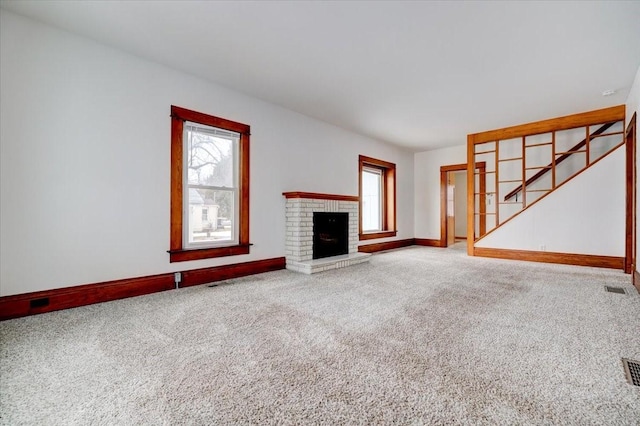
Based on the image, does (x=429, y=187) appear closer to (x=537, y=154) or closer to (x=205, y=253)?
(x=537, y=154)

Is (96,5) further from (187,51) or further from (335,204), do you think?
(335,204)

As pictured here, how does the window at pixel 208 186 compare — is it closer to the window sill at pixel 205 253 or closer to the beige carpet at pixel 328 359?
the window sill at pixel 205 253

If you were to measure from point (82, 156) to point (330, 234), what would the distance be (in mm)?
3615

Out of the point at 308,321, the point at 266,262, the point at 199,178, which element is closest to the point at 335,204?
the point at 266,262

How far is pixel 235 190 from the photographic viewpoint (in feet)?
13.5

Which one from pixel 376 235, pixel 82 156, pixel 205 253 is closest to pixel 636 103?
pixel 376 235

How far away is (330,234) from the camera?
5.19 metres

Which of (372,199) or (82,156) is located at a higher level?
(82,156)

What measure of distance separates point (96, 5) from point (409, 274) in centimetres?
454

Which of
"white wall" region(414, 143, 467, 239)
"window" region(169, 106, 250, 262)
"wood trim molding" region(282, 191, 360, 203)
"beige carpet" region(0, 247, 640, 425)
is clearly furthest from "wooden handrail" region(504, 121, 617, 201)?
"window" region(169, 106, 250, 262)

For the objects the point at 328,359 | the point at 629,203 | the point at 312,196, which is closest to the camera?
the point at 328,359

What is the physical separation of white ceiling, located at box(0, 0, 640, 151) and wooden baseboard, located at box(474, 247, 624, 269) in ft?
8.12

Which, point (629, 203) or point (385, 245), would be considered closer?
point (629, 203)

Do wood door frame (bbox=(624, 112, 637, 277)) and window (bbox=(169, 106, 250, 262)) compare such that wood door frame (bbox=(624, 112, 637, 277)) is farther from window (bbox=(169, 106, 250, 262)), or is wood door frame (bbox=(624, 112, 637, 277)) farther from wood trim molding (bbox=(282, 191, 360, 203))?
window (bbox=(169, 106, 250, 262))
